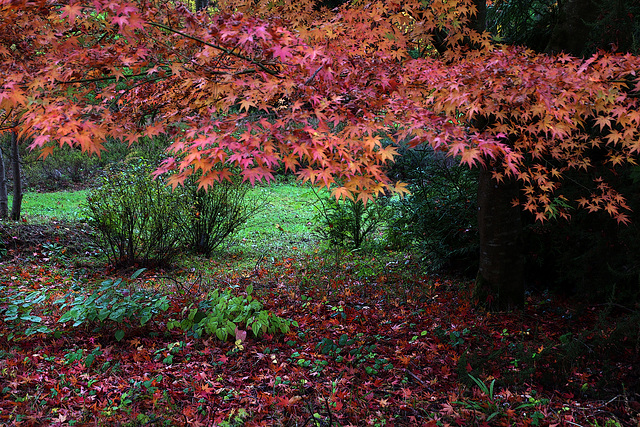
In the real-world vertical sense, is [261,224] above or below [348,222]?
below

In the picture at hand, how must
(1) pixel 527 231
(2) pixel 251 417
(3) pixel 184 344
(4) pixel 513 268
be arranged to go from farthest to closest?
1. (1) pixel 527 231
2. (4) pixel 513 268
3. (3) pixel 184 344
4. (2) pixel 251 417

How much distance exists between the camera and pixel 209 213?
305 inches

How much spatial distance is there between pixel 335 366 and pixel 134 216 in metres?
4.35

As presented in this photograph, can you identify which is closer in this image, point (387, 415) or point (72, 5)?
point (72, 5)

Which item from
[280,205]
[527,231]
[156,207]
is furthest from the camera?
[280,205]

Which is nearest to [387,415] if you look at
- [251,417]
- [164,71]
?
[251,417]

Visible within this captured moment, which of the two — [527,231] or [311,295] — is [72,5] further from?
[527,231]

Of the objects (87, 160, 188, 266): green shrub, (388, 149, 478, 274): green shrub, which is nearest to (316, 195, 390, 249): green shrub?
(388, 149, 478, 274): green shrub

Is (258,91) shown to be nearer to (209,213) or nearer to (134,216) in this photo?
(134,216)

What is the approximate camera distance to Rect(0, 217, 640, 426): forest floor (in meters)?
2.78

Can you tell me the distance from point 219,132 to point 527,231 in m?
4.20

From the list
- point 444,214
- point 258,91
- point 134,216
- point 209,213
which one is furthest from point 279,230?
point 258,91

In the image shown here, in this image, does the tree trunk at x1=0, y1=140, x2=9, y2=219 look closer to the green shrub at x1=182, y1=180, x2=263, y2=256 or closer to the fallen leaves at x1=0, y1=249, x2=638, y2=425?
the green shrub at x1=182, y1=180, x2=263, y2=256

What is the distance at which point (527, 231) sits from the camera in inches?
206
